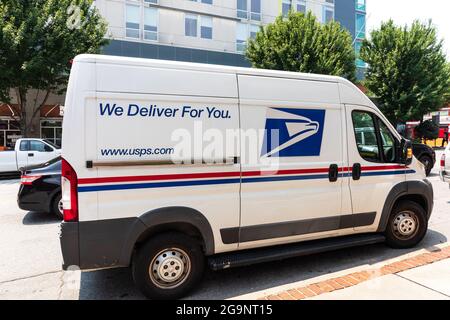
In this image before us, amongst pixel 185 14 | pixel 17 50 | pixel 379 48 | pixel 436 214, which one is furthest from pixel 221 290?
pixel 185 14

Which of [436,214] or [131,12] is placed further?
[131,12]

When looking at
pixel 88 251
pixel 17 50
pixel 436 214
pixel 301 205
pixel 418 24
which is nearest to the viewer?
pixel 88 251

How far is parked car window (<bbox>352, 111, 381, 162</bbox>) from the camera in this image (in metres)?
4.48

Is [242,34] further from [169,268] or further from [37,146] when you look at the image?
[169,268]

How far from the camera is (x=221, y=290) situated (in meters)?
3.83

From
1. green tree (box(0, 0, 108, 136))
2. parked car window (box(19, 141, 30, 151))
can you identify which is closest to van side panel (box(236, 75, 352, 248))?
parked car window (box(19, 141, 30, 151))

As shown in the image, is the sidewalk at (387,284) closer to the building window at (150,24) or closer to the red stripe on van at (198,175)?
the red stripe on van at (198,175)

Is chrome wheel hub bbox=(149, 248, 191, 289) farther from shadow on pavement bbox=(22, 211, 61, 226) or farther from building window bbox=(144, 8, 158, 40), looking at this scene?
building window bbox=(144, 8, 158, 40)

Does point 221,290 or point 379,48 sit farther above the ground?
point 379,48

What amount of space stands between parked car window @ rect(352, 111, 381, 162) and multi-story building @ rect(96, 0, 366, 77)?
2138 cm

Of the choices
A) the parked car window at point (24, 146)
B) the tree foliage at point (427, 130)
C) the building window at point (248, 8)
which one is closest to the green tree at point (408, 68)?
the tree foliage at point (427, 130)
